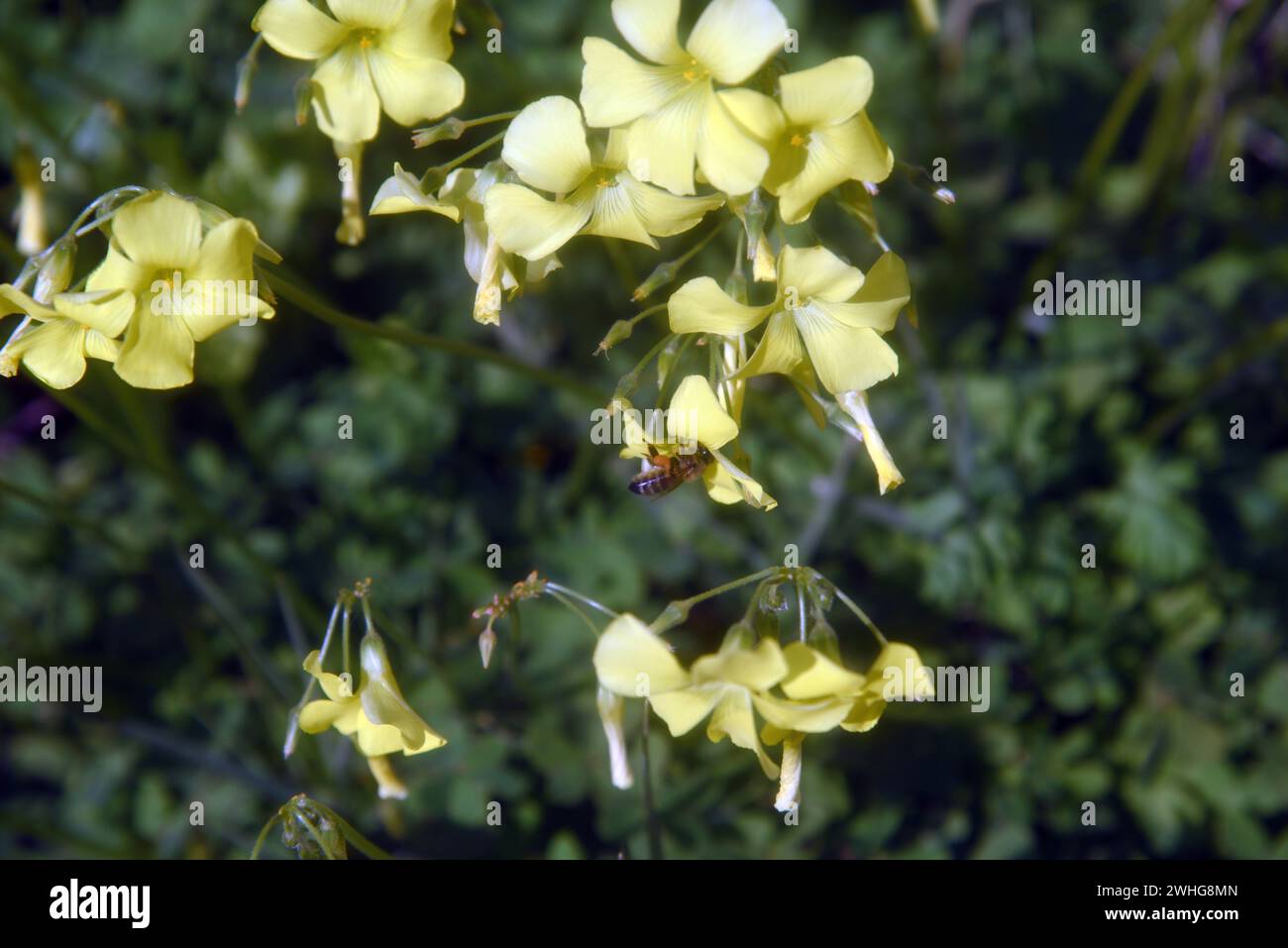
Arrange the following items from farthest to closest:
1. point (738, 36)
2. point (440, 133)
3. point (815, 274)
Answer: point (440, 133), point (815, 274), point (738, 36)

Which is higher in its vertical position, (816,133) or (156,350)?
(816,133)

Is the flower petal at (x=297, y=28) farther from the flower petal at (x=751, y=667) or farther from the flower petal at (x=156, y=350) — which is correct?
the flower petal at (x=751, y=667)

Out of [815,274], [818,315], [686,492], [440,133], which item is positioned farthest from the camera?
[686,492]

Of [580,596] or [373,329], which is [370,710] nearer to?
[580,596]

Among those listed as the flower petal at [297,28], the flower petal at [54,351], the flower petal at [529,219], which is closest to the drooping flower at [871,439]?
the flower petal at [529,219]

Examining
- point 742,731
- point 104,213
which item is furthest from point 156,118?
point 742,731

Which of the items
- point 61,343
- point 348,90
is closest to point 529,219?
point 348,90
